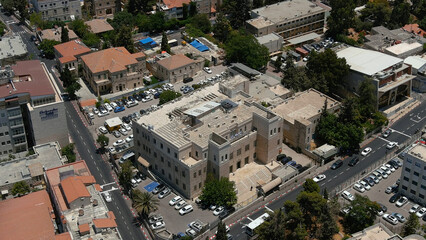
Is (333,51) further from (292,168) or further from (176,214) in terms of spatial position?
(176,214)

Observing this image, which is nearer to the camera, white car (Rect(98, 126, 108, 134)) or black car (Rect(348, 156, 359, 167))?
black car (Rect(348, 156, 359, 167))

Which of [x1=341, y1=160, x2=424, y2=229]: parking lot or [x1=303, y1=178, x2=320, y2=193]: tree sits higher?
[x1=303, y1=178, x2=320, y2=193]: tree

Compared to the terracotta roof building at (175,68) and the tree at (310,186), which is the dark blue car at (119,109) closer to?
the terracotta roof building at (175,68)

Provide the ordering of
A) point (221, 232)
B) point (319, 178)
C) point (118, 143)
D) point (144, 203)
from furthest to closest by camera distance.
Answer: point (118, 143), point (319, 178), point (144, 203), point (221, 232)

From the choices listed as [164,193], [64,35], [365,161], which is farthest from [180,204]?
[64,35]

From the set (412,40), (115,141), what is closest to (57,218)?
(115,141)

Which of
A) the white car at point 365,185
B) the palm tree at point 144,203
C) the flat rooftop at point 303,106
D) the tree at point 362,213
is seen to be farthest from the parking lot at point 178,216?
the white car at point 365,185

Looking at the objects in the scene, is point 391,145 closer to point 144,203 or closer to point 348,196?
point 348,196

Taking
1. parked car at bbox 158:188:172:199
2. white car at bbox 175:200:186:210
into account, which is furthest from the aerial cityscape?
parked car at bbox 158:188:172:199

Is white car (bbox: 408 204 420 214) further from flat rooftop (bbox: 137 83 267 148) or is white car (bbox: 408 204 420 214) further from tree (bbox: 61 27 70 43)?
tree (bbox: 61 27 70 43)
